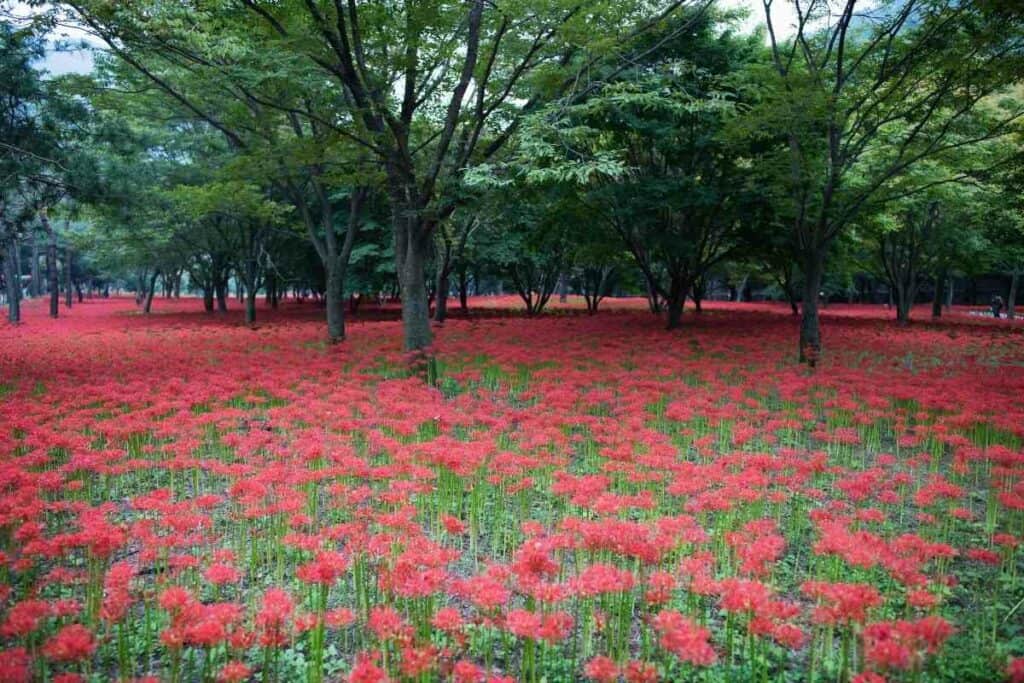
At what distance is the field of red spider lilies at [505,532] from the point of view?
120 inches

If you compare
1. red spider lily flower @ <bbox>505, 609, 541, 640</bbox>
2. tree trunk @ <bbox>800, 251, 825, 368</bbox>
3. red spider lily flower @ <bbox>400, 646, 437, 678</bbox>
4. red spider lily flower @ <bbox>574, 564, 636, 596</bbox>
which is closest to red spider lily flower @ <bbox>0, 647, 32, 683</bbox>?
red spider lily flower @ <bbox>400, 646, 437, 678</bbox>

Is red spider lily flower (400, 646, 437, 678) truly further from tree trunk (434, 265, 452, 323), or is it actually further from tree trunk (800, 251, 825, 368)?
tree trunk (434, 265, 452, 323)

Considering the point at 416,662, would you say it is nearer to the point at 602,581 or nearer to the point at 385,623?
the point at 385,623

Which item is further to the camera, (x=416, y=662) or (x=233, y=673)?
(x=416, y=662)

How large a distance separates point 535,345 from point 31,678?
1302 centimetres

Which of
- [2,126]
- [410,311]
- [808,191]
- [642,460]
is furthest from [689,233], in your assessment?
[2,126]

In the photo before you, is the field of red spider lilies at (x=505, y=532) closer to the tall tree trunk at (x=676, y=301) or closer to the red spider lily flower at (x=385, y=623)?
the red spider lily flower at (x=385, y=623)

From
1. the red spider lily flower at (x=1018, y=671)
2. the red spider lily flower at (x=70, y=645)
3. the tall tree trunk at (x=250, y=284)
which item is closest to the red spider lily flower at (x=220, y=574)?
the red spider lily flower at (x=70, y=645)

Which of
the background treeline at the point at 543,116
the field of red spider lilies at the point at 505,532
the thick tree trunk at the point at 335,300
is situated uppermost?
the background treeline at the point at 543,116

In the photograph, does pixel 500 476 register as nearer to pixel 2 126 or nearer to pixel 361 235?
pixel 2 126

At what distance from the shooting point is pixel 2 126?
11.3 meters

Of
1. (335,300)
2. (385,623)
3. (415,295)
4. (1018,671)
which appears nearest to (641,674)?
(385,623)

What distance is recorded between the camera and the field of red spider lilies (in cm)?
306

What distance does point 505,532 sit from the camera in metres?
5.09
